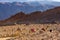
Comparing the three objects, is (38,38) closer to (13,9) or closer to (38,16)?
(13,9)

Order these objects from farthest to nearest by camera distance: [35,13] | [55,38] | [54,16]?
[35,13] < [54,16] < [55,38]

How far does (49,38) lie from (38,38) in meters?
0.66

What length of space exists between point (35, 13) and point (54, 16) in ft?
13.1

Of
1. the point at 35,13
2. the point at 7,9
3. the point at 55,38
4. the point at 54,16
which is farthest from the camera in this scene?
the point at 35,13

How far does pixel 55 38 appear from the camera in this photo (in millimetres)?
13555

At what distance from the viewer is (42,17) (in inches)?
1657

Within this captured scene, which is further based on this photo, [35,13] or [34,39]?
[35,13]

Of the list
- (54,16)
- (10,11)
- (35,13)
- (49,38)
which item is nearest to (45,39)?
(49,38)

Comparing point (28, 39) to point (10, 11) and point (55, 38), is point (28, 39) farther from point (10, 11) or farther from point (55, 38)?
point (10, 11)

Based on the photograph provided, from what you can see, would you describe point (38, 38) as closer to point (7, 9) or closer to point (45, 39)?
point (45, 39)

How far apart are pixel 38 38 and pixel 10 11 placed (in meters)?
21.8

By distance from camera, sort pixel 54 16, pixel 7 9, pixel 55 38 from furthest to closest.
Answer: pixel 54 16 → pixel 7 9 → pixel 55 38

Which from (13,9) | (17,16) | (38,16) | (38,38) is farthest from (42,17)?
(38,38)

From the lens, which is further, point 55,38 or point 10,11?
point 10,11
